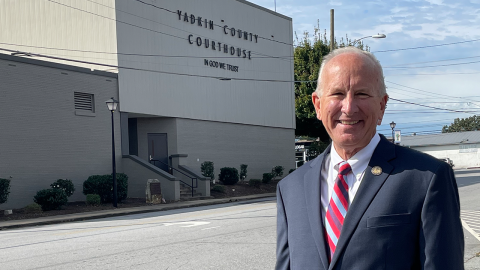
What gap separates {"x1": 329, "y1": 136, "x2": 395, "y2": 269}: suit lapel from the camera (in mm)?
2340

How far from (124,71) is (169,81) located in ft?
A: 12.2

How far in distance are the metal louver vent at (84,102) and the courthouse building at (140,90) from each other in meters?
0.06

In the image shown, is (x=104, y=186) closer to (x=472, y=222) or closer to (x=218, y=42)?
(x=218, y=42)

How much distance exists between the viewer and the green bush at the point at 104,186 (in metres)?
24.8

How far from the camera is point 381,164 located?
96.0 inches

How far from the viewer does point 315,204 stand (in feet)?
8.39

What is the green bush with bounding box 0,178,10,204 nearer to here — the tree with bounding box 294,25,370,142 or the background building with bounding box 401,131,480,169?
the tree with bounding box 294,25,370,142

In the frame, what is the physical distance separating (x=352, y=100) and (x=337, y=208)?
489 mm

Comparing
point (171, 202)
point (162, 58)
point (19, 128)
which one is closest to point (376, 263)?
point (19, 128)

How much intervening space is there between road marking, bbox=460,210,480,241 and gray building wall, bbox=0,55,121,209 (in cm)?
1717

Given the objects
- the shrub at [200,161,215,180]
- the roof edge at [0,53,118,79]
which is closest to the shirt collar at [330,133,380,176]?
the roof edge at [0,53,118,79]

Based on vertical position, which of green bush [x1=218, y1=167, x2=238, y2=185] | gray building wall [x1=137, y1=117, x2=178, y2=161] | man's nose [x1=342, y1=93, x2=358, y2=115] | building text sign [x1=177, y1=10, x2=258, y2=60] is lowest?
green bush [x1=218, y1=167, x2=238, y2=185]

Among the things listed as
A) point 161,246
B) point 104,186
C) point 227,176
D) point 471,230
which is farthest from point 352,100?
point 227,176

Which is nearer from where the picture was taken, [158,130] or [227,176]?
[158,130]
